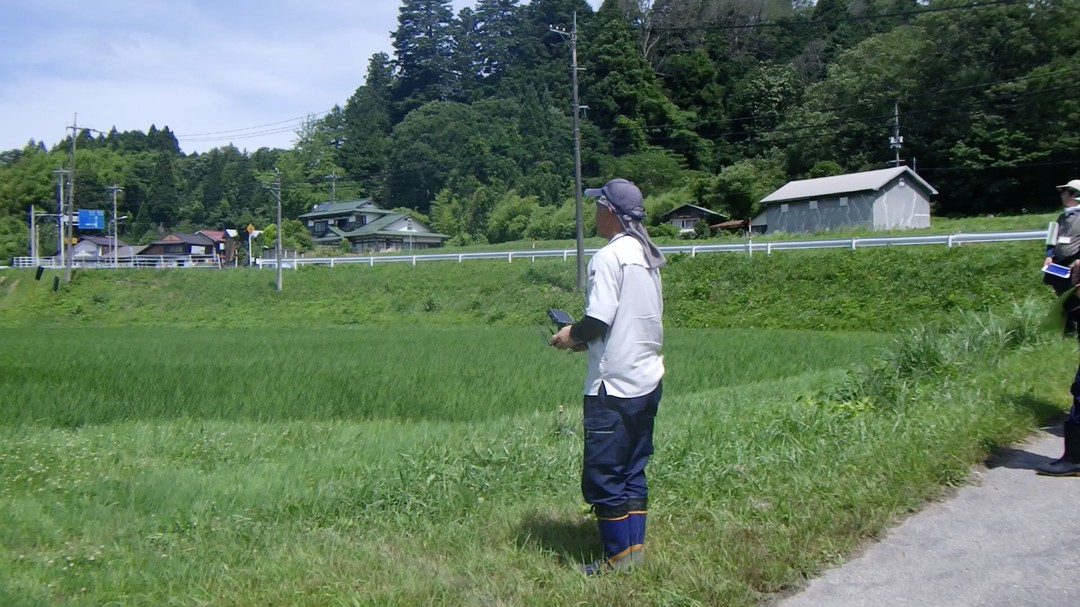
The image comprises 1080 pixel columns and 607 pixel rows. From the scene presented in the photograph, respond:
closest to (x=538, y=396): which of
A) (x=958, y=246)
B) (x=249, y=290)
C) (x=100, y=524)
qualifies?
(x=100, y=524)

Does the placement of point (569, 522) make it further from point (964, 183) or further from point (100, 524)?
point (964, 183)

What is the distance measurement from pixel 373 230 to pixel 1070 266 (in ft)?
212

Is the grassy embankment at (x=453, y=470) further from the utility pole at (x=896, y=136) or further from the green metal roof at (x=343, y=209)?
the green metal roof at (x=343, y=209)

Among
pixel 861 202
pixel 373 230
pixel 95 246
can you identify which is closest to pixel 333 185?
pixel 373 230

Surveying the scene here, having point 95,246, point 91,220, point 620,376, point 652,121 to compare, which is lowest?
point 620,376

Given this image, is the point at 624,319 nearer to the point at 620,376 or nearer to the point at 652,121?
the point at 620,376

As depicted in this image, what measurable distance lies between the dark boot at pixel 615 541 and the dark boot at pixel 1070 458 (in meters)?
2.77

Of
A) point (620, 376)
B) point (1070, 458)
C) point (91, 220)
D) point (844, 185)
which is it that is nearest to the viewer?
point (620, 376)

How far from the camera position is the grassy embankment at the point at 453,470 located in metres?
3.84

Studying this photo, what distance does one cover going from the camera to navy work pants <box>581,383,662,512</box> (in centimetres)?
367

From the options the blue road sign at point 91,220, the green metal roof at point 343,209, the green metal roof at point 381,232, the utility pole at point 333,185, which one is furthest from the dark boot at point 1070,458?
the utility pole at point 333,185

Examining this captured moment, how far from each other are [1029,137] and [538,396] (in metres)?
40.4

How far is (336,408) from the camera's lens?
1070cm

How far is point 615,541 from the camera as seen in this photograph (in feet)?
12.3
